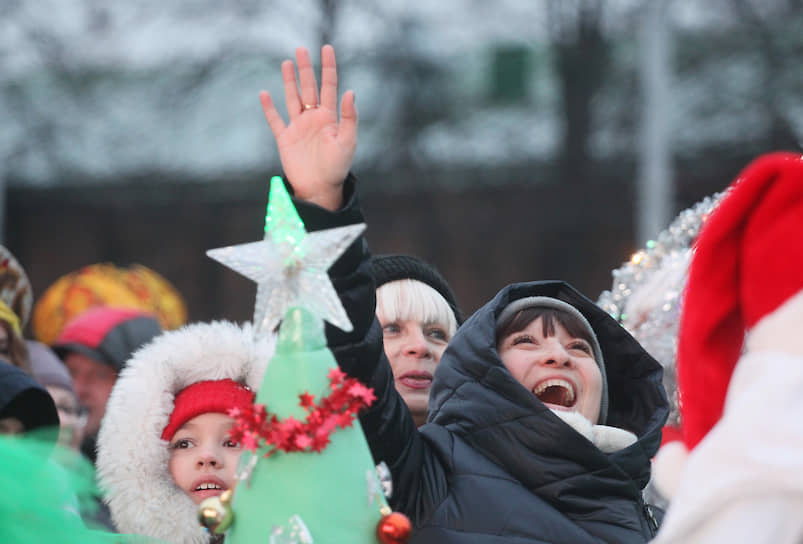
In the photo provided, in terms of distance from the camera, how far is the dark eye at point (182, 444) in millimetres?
3035

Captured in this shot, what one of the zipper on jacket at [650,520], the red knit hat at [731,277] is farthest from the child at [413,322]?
the red knit hat at [731,277]

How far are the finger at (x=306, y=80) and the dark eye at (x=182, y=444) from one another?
3.50 ft

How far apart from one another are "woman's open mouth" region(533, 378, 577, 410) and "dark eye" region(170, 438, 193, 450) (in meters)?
0.91

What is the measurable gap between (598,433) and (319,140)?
1.00 m

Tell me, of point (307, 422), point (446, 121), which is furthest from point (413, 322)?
point (446, 121)

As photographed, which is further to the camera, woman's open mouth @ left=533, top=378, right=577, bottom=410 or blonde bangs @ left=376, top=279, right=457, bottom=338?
blonde bangs @ left=376, top=279, right=457, bottom=338

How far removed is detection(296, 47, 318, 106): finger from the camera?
2.38 meters

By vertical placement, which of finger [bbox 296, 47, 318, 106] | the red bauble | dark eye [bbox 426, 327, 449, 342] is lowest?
the red bauble

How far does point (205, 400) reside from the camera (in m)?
3.01

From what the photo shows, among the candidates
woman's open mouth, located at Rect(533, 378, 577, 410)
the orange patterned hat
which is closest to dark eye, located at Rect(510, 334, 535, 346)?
woman's open mouth, located at Rect(533, 378, 577, 410)

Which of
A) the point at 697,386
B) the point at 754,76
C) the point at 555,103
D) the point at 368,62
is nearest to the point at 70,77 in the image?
the point at 368,62

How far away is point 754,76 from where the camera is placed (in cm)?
1191

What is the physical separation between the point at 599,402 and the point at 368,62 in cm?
905

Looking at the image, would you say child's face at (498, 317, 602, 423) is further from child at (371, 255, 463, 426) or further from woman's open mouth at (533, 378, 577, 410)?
child at (371, 255, 463, 426)
